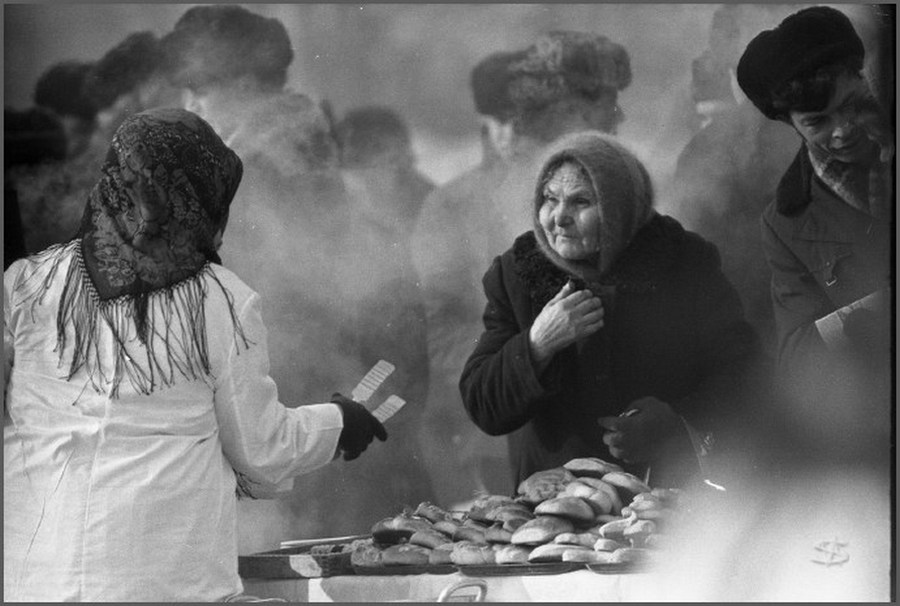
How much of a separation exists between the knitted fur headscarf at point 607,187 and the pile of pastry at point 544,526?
0.67 meters

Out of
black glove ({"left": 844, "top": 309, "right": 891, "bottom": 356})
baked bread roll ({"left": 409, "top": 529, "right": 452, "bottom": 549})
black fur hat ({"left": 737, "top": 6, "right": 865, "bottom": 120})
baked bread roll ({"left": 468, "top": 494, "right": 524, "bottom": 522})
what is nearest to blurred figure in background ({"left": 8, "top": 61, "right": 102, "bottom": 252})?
baked bread roll ({"left": 409, "top": 529, "right": 452, "bottom": 549})

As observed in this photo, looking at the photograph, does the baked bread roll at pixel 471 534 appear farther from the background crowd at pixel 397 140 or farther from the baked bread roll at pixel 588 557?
the baked bread roll at pixel 588 557

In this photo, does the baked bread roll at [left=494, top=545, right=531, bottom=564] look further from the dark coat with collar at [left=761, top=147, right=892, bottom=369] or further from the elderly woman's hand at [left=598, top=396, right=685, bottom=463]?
the dark coat with collar at [left=761, top=147, right=892, bottom=369]

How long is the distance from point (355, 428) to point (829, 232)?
1.70 meters

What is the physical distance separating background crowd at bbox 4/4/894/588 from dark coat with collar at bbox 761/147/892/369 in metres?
0.07

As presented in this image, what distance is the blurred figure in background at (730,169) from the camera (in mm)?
4863

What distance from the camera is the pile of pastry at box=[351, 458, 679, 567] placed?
464cm

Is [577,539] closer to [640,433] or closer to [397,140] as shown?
[640,433]

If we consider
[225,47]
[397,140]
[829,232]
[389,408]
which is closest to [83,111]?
[225,47]

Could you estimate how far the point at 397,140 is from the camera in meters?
4.87

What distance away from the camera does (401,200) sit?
4879 millimetres

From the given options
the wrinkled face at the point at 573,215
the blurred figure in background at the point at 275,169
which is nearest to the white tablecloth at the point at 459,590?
the blurred figure in background at the point at 275,169

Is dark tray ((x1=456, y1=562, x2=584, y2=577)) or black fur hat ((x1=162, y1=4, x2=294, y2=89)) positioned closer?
dark tray ((x1=456, y1=562, x2=584, y2=577))

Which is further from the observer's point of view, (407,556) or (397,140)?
(397,140)
